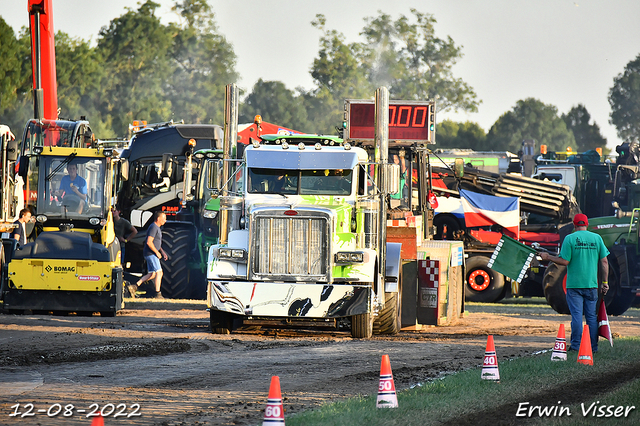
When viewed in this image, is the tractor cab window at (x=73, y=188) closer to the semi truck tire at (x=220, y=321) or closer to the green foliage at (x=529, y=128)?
the semi truck tire at (x=220, y=321)

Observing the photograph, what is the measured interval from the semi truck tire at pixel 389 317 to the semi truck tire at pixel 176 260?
26.9ft

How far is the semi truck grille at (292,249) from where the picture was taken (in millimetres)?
13680

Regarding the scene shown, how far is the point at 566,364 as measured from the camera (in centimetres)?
1123

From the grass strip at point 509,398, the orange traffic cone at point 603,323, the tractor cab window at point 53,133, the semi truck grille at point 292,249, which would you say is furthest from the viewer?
the tractor cab window at point 53,133

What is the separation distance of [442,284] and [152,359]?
6630 mm

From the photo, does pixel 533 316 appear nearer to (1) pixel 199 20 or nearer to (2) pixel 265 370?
(2) pixel 265 370

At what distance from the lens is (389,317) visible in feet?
49.0

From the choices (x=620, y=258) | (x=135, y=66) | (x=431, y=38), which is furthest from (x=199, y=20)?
(x=620, y=258)

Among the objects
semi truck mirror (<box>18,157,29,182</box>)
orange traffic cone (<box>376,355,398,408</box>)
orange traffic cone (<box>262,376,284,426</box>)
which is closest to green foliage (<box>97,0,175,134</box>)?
semi truck mirror (<box>18,157,29,182</box>)

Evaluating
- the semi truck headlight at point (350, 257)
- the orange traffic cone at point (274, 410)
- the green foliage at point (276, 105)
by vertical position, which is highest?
the green foliage at point (276, 105)

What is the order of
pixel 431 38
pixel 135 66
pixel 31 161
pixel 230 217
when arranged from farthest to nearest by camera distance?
1. pixel 431 38
2. pixel 135 66
3. pixel 31 161
4. pixel 230 217

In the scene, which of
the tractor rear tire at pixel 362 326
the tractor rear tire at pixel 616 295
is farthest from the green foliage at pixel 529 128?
the tractor rear tire at pixel 362 326

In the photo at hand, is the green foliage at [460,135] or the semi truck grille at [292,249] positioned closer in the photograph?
the semi truck grille at [292,249]

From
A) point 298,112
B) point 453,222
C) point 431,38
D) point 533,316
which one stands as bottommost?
point 533,316
